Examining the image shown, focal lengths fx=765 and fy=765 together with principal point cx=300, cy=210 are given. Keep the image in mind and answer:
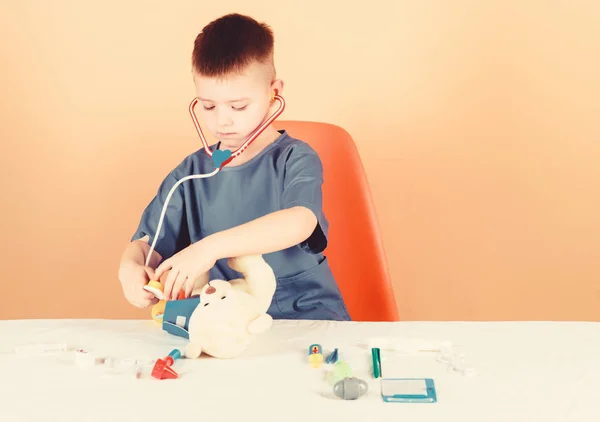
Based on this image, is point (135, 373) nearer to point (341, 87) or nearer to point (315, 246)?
point (315, 246)

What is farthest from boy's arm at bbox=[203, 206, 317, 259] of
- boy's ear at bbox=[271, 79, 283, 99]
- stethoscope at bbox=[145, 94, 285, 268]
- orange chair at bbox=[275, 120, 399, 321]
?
orange chair at bbox=[275, 120, 399, 321]

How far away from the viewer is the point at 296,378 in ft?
2.87

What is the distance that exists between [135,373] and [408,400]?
1.05ft

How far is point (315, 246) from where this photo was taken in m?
1.20

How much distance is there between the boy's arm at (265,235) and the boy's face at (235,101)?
0.16 m

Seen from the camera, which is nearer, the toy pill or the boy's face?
the toy pill

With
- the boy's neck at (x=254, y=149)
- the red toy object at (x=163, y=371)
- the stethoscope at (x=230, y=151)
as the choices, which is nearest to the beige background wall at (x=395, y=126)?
the boy's neck at (x=254, y=149)

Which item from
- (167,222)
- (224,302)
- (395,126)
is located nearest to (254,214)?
(167,222)

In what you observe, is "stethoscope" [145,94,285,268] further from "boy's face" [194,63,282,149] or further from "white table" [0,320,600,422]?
"white table" [0,320,600,422]

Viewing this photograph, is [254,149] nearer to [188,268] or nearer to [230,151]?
[230,151]

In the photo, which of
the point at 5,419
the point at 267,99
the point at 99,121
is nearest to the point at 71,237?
the point at 99,121

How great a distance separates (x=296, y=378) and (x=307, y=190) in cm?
38

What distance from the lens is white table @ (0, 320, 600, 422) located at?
0.78 meters

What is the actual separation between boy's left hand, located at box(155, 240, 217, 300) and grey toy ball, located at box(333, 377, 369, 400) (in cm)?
27
